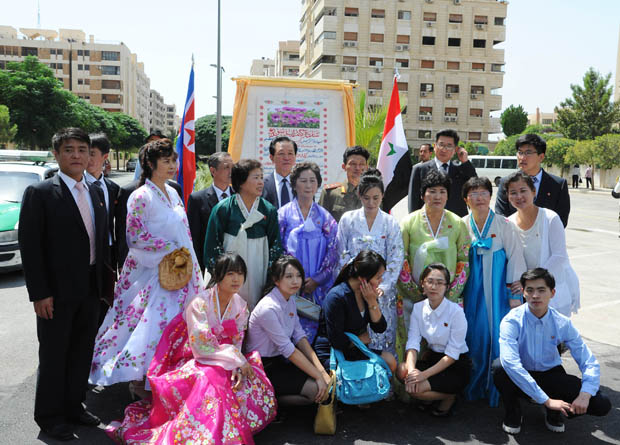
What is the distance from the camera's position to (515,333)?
3.77 m

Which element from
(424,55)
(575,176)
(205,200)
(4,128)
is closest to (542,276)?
(205,200)

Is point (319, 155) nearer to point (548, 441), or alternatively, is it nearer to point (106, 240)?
point (106, 240)

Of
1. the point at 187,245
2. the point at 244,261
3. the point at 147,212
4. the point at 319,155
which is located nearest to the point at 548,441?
the point at 244,261

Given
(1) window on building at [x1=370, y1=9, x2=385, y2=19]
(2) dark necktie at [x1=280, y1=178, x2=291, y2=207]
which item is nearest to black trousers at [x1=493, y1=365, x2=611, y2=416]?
(2) dark necktie at [x1=280, y1=178, x2=291, y2=207]

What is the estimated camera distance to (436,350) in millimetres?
3971

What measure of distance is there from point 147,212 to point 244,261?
30.4 inches

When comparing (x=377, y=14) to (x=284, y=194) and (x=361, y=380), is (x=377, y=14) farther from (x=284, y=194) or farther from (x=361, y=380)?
(x=361, y=380)

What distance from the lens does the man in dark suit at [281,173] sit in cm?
519

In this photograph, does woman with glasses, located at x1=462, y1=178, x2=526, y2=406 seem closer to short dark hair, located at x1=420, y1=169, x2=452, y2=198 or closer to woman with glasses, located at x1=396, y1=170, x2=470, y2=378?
woman with glasses, located at x1=396, y1=170, x2=470, y2=378

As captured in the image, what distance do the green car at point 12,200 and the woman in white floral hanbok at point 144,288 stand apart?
400cm

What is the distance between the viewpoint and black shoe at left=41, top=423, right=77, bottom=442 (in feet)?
11.2

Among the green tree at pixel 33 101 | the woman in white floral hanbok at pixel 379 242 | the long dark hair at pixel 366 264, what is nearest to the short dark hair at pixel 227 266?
the long dark hair at pixel 366 264

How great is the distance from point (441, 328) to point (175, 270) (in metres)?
1.96

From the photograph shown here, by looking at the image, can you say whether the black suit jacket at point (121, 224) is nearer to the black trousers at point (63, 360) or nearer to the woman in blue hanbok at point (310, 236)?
the black trousers at point (63, 360)
